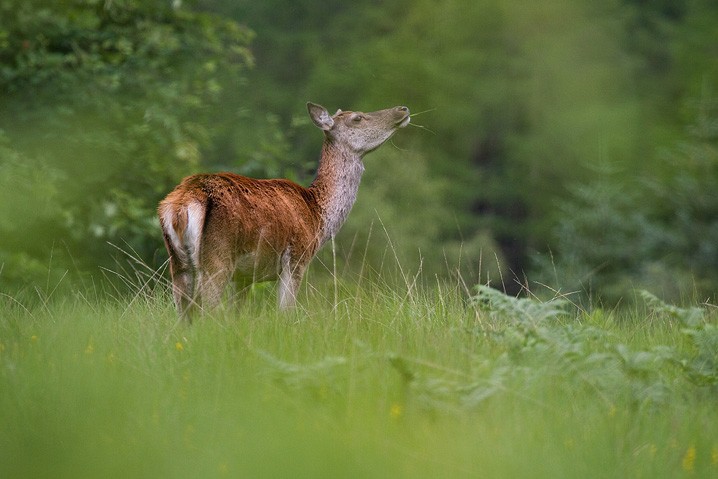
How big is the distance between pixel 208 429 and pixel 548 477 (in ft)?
3.70

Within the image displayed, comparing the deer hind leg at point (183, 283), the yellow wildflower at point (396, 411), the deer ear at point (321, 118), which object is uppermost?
the deer ear at point (321, 118)

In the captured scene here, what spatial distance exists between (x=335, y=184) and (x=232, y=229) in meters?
1.63

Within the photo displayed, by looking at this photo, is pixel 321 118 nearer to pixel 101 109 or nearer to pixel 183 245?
pixel 183 245

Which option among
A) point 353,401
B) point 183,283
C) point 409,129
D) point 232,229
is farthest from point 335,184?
point 409,129

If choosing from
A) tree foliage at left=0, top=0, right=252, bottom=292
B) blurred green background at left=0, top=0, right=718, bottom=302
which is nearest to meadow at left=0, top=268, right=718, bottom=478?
blurred green background at left=0, top=0, right=718, bottom=302

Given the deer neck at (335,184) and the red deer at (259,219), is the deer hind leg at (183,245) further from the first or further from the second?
the deer neck at (335,184)

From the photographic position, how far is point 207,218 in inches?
246

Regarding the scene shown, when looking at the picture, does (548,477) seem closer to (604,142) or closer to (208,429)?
(208,429)

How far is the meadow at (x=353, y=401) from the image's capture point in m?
3.89

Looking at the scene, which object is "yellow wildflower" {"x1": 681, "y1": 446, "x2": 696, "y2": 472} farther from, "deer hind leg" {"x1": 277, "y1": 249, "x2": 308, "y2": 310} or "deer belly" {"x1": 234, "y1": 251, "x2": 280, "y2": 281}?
"deer hind leg" {"x1": 277, "y1": 249, "x2": 308, "y2": 310}

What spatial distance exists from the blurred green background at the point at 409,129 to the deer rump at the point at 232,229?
655 mm

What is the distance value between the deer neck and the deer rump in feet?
1.63

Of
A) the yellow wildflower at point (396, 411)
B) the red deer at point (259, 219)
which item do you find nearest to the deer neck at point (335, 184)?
the red deer at point (259, 219)

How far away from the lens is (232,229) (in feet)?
20.9
